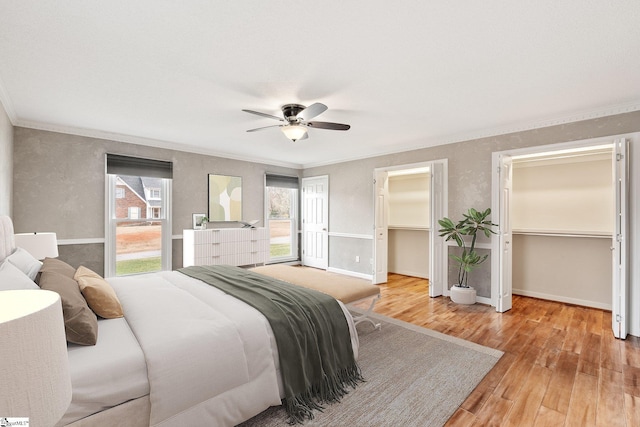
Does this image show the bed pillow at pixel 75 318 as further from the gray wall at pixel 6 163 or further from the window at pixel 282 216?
the window at pixel 282 216

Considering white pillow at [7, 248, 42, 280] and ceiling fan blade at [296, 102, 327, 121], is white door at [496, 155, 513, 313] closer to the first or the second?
ceiling fan blade at [296, 102, 327, 121]

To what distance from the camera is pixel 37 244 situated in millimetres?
2975

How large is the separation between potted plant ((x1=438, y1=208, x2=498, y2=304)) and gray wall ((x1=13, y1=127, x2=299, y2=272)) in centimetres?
451

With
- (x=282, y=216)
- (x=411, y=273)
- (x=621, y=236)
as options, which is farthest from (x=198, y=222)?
(x=621, y=236)

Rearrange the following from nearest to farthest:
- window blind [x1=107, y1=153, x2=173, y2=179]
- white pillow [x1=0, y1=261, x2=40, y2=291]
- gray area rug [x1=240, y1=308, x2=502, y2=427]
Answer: white pillow [x1=0, y1=261, x2=40, y2=291] → gray area rug [x1=240, y1=308, x2=502, y2=427] → window blind [x1=107, y1=153, x2=173, y2=179]

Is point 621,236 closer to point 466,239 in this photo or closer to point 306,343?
point 466,239

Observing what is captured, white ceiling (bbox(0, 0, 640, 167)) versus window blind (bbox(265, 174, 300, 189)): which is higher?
white ceiling (bbox(0, 0, 640, 167))

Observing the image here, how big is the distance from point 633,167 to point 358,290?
3.21 meters

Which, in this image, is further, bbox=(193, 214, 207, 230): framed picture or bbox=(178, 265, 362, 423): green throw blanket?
bbox=(193, 214, 207, 230): framed picture

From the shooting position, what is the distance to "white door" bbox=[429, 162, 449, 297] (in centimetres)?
472

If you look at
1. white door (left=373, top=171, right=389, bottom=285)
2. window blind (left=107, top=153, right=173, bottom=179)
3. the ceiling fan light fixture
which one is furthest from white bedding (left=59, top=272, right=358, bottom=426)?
white door (left=373, top=171, right=389, bottom=285)

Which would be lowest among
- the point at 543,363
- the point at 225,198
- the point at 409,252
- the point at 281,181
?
the point at 543,363

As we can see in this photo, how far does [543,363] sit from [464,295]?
167 centimetres

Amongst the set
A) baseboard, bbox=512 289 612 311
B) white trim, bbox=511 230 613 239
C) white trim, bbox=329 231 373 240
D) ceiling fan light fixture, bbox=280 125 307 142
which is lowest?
baseboard, bbox=512 289 612 311
